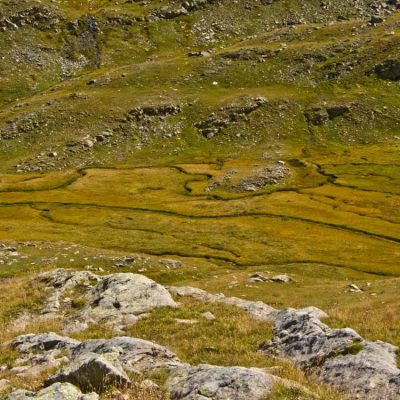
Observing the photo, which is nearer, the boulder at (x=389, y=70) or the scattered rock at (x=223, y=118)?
the scattered rock at (x=223, y=118)

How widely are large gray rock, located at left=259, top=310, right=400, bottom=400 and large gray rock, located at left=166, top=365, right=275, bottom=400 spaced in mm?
2778

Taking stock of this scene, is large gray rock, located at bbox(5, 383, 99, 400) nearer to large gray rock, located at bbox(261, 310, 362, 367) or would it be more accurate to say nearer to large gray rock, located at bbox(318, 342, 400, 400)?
large gray rock, located at bbox(318, 342, 400, 400)

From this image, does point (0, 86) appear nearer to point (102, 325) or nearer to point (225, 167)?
point (225, 167)

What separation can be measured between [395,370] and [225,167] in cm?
11693

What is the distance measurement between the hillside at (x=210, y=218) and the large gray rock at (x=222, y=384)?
0.18 feet

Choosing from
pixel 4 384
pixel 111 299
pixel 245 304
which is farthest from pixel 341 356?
pixel 111 299

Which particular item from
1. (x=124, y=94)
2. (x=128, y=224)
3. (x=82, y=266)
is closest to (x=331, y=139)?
(x=124, y=94)

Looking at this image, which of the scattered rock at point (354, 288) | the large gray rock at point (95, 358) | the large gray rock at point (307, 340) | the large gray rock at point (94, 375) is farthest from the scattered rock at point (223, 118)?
the large gray rock at point (94, 375)

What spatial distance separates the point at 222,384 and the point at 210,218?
75.4m

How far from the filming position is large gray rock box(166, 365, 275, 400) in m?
14.2

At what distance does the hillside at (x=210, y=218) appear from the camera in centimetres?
1792

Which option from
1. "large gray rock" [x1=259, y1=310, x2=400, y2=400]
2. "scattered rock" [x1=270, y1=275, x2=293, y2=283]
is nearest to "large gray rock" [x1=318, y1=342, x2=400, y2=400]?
"large gray rock" [x1=259, y1=310, x2=400, y2=400]

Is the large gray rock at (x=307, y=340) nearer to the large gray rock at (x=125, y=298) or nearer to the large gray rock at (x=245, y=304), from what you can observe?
the large gray rock at (x=245, y=304)

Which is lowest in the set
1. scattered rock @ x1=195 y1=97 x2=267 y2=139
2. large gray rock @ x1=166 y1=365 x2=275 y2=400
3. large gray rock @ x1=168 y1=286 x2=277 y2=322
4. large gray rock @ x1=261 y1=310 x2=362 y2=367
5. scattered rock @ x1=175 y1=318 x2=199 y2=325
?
scattered rock @ x1=195 y1=97 x2=267 y2=139
